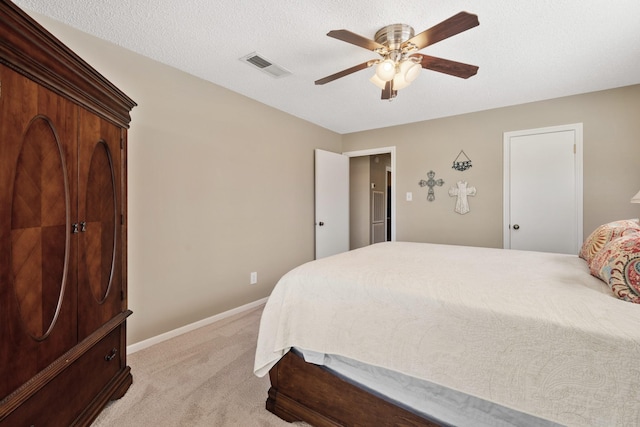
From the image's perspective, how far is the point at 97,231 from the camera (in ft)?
5.10

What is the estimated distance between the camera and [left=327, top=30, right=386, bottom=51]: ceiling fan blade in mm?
1591

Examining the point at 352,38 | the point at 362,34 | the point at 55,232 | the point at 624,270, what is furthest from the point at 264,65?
the point at 624,270

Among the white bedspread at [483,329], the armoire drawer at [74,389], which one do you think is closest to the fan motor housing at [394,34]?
the white bedspread at [483,329]

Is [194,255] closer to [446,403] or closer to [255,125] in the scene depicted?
[255,125]

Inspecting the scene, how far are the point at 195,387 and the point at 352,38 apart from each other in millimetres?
2343

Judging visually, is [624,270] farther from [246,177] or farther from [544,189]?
[246,177]

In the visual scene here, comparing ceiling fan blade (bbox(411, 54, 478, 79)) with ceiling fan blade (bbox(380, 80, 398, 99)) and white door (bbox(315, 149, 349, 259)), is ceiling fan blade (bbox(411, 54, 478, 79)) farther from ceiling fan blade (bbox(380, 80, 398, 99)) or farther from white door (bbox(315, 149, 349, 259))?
white door (bbox(315, 149, 349, 259))

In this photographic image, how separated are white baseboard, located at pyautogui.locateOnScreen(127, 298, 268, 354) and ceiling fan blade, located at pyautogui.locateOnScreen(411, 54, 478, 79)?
2834 mm

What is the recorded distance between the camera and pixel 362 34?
1998 mm

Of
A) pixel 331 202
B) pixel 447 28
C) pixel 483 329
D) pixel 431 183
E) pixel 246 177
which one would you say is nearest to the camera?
pixel 483 329

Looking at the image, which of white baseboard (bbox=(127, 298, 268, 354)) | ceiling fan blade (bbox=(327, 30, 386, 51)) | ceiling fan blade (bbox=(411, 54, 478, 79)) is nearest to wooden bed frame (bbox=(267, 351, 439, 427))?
white baseboard (bbox=(127, 298, 268, 354))

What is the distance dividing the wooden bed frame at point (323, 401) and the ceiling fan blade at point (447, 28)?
1.85m

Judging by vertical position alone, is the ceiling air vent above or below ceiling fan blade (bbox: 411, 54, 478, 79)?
above

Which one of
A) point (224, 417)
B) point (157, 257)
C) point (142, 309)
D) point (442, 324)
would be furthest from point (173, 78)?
point (442, 324)
